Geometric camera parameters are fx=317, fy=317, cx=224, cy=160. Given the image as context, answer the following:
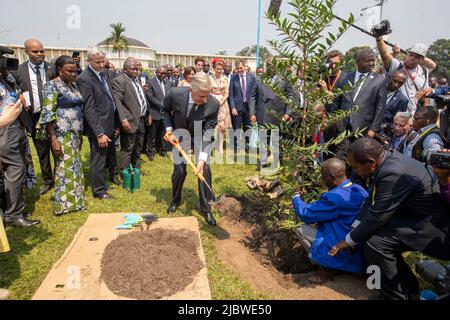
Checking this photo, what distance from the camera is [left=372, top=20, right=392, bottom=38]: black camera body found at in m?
4.29

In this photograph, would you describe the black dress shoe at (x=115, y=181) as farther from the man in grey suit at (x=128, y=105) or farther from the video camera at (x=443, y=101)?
the video camera at (x=443, y=101)

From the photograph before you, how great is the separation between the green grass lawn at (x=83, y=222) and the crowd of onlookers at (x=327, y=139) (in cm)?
21

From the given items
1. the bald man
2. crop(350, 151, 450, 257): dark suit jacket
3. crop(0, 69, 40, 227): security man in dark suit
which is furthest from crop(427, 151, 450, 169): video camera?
crop(0, 69, 40, 227): security man in dark suit

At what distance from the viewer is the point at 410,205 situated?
2725 mm

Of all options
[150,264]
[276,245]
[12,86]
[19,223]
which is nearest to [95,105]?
[12,86]

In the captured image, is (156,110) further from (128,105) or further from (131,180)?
(131,180)

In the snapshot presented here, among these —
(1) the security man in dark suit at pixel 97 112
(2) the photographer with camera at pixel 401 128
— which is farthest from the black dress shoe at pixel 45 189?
(2) the photographer with camera at pixel 401 128

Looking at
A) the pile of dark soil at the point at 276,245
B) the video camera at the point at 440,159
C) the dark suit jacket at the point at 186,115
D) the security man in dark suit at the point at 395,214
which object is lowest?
the pile of dark soil at the point at 276,245

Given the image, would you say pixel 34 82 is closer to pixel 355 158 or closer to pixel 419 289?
pixel 355 158

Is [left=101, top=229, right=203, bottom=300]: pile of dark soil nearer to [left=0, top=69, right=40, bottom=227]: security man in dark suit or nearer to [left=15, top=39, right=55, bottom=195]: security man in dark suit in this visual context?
[left=0, top=69, right=40, bottom=227]: security man in dark suit

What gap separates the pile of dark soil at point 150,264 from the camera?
9.10 ft

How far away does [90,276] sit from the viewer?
297cm

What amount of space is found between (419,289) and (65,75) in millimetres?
4773
